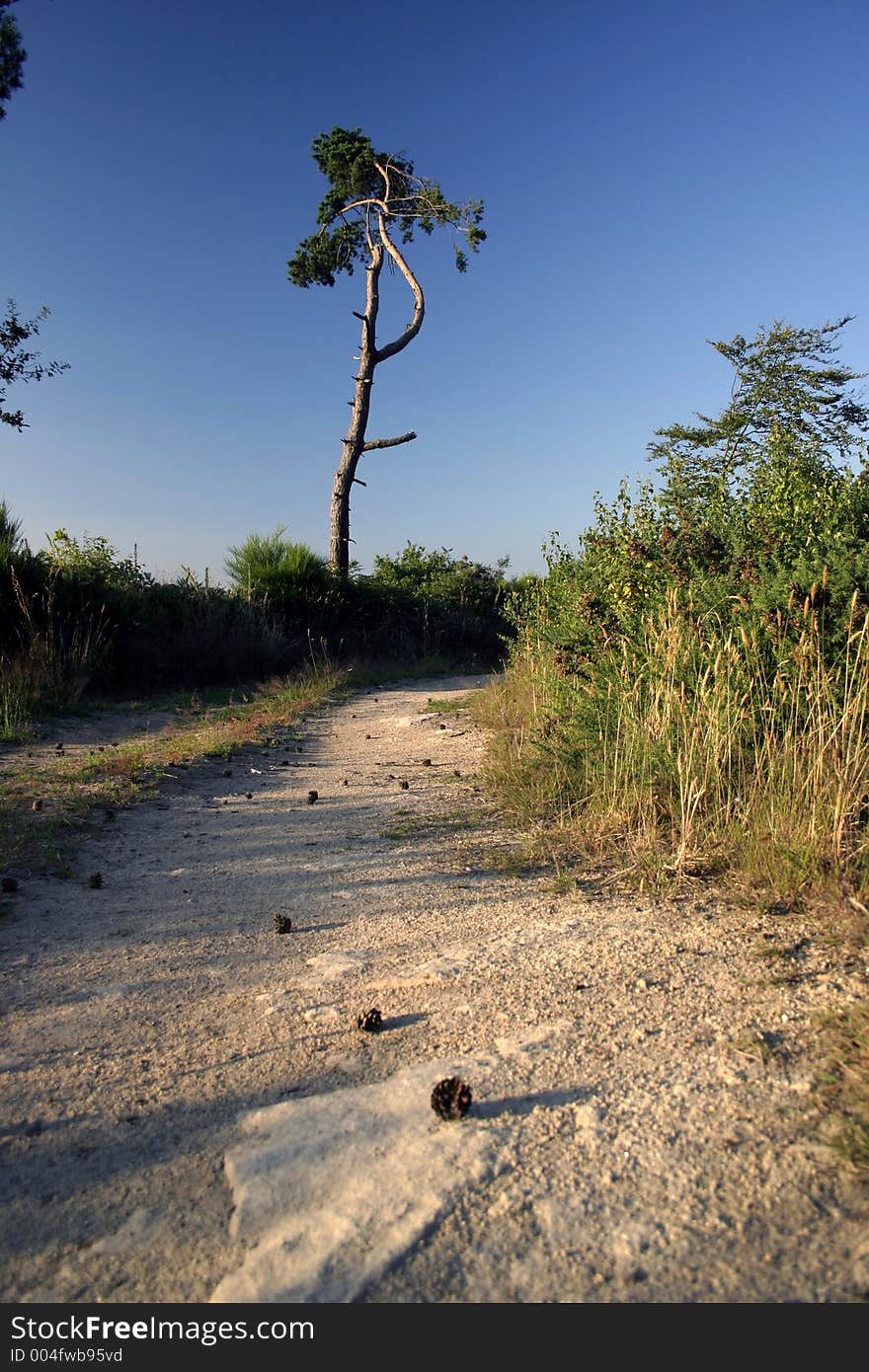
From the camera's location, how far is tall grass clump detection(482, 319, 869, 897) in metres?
3.32

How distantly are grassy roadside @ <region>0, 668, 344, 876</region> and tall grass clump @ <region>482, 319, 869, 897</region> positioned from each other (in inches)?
97.6

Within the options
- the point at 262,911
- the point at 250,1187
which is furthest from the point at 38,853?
the point at 250,1187

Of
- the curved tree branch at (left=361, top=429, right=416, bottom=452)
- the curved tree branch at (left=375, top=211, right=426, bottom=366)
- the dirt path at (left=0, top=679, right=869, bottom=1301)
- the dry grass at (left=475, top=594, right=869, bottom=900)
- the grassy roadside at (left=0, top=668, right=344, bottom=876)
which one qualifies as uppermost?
the curved tree branch at (left=375, top=211, right=426, bottom=366)

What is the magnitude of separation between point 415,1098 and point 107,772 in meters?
4.74

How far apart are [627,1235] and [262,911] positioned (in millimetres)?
2281

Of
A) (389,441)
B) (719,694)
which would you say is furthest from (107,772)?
(389,441)

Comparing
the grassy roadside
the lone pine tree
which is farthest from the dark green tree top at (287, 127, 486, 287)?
the grassy roadside

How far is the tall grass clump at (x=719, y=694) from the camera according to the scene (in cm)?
332

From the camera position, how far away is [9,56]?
13.3m

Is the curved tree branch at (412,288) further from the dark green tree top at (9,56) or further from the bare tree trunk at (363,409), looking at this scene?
the dark green tree top at (9,56)

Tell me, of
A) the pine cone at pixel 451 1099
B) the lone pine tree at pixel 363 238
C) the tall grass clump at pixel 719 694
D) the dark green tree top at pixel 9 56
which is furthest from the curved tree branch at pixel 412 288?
the pine cone at pixel 451 1099

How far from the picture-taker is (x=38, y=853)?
14.3 ft

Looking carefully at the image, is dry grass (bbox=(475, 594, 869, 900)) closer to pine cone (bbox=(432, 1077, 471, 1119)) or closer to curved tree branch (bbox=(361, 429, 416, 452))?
pine cone (bbox=(432, 1077, 471, 1119))

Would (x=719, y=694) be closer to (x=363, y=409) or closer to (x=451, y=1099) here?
(x=451, y=1099)
